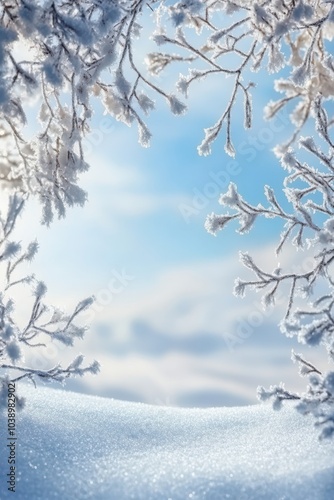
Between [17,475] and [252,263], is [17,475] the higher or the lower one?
the lower one

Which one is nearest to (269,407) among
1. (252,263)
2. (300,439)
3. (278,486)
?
(300,439)

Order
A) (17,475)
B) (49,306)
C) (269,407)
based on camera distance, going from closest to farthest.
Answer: (17,475)
(49,306)
(269,407)

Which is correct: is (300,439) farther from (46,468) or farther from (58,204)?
(58,204)

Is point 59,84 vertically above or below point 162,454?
above

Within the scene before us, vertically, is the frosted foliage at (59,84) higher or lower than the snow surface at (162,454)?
higher

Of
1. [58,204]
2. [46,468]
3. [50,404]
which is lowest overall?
[46,468]

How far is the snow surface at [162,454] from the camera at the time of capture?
2.88m

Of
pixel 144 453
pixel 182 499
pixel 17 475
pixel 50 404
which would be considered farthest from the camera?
pixel 50 404

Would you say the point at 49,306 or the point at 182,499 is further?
the point at 49,306

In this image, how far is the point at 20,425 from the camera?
372 cm

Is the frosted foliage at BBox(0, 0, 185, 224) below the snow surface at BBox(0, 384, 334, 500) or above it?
above

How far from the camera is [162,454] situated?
3488 millimetres

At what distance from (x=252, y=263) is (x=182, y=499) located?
163cm

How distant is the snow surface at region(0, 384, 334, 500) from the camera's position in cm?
288
